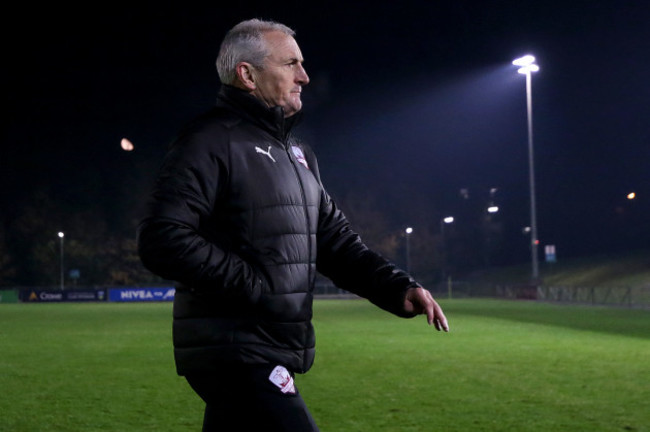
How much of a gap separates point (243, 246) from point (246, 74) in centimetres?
69

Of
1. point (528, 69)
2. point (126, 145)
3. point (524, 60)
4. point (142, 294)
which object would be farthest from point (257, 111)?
point (126, 145)

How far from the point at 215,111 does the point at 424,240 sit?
90606mm

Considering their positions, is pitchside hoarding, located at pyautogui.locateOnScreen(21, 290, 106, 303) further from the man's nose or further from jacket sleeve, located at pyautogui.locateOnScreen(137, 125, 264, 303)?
jacket sleeve, located at pyautogui.locateOnScreen(137, 125, 264, 303)

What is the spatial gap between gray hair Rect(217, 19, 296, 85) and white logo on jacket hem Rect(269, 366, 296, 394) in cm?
109

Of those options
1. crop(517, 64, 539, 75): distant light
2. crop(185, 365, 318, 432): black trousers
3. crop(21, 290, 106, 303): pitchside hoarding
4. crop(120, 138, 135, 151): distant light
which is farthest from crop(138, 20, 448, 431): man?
crop(120, 138, 135, 151): distant light

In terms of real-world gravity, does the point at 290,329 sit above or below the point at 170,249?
below

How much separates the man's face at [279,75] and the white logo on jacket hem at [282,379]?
0.95m

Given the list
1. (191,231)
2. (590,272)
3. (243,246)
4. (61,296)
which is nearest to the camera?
(191,231)

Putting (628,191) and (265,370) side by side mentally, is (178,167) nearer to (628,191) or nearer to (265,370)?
(265,370)

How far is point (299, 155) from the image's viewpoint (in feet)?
11.2

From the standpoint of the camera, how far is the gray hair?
3.30 meters

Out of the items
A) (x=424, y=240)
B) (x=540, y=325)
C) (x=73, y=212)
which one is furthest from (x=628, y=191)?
(x=540, y=325)

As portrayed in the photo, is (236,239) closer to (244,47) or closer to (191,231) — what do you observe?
(191,231)

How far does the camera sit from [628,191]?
8244 cm
